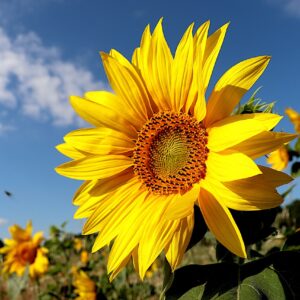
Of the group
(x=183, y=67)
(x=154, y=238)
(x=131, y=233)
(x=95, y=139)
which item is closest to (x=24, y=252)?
(x=95, y=139)

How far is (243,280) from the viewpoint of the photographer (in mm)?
1328

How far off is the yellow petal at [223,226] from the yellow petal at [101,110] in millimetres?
524

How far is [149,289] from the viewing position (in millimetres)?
Answer: 5863

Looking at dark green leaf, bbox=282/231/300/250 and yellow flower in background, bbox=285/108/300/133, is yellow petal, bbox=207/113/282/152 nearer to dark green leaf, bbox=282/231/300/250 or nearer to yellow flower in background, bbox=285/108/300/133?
dark green leaf, bbox=282/231/300/250

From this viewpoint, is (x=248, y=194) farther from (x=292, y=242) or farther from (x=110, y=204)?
(x=110, y=204)

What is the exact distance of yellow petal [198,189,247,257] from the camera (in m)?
1.42

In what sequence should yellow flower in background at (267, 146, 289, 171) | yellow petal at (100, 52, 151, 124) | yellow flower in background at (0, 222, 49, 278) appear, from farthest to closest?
yellow flower in background at (267, 146, 289, 171) → yellow flower in background at (0, 222, 49, 278) → yellow petal at (100, 52, 151, 124)

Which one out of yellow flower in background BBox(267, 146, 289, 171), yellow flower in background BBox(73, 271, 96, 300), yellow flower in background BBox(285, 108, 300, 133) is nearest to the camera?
yellow flower in background BBox(73, 271, 96, 300)

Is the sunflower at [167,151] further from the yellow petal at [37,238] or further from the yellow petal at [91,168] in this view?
the yellow petal at [37,238]

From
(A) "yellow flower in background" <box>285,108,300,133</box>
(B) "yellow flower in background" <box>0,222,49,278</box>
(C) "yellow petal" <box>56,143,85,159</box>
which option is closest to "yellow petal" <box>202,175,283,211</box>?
(C) "yellow petal" <box>56,143,85,159</box>

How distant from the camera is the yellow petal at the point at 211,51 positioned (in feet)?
5.08

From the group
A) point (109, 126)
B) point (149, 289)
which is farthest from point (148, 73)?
point (149, 289)

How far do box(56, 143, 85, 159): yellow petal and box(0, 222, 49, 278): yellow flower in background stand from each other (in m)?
3.54

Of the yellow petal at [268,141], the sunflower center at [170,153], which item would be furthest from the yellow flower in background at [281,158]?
the yellow petal at [268,141]
